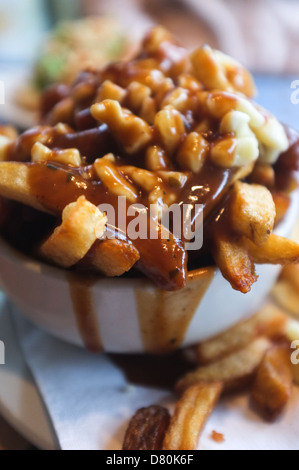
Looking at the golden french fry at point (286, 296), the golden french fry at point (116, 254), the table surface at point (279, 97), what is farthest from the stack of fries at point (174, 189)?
the table surface at point (279, 97)

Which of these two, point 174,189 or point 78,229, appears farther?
point 174,189

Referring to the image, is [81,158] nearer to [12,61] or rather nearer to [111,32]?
[111,32]

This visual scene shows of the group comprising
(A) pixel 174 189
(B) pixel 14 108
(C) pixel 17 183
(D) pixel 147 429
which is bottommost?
(B) pixel 14 108

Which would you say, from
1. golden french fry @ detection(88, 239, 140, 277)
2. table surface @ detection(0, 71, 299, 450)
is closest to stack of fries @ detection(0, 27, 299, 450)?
golden french fry @ detection(88, 239, 140, 277)

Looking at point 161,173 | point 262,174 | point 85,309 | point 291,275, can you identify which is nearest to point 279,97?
point 291,275

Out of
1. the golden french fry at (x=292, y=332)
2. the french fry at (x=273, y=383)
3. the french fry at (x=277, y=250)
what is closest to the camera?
the french fry at (x=277, y=250)

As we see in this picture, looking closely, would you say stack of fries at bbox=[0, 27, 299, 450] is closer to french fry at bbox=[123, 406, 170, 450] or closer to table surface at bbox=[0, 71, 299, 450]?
french fry at bbox=[123, 406, 170, 450]

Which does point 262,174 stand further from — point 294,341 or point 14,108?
point 14,108

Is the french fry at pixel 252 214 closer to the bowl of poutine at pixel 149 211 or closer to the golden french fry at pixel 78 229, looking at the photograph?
the bowl of poutine at pixel 149 211
